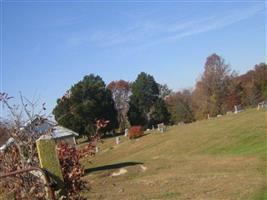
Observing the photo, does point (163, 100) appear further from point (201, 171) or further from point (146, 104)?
point (201, 171)

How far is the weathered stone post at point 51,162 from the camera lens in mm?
5074

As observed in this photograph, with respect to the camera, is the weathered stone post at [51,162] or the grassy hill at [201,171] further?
the grassy hill at [201,171]

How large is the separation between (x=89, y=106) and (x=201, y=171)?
176 ft

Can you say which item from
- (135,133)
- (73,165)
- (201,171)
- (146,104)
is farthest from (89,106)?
(73,165)

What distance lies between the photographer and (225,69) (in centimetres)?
8975

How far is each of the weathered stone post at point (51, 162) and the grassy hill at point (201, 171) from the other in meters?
1.80

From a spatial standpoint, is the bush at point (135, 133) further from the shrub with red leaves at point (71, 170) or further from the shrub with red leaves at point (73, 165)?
the shrub with red leaves at point (71, 170)

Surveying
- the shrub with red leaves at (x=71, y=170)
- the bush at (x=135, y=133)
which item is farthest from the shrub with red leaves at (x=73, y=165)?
the bush at (x=135, y=133)

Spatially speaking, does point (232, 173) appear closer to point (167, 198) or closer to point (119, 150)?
point (167, 198)

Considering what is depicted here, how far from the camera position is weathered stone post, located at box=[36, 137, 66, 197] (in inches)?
200

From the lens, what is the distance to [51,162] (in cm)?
516

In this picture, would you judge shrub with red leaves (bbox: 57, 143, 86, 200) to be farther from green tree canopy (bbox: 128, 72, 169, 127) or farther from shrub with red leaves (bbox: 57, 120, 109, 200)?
green tree canopy (bbox: 128, 72, 169, 127)

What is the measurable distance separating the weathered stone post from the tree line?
69.9m

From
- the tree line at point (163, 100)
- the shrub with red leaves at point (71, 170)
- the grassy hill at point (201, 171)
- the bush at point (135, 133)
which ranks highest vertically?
the tree line at point (163, 100)
